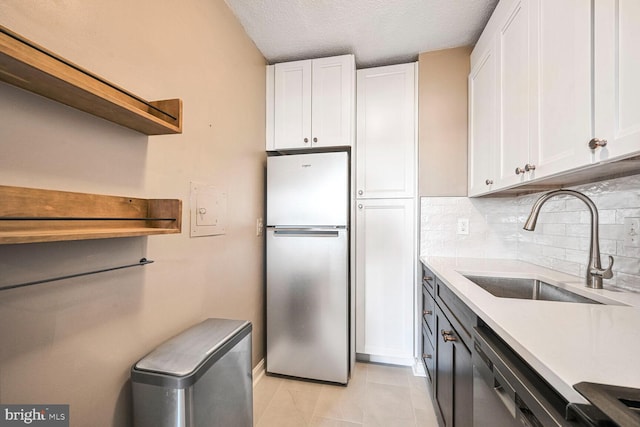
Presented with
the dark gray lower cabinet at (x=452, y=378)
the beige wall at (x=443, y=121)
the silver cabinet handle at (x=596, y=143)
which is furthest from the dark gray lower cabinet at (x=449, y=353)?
the beige wall at (x=443, y=121)

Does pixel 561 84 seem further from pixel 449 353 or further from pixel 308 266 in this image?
pixel 308 266

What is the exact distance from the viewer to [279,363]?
2000mm

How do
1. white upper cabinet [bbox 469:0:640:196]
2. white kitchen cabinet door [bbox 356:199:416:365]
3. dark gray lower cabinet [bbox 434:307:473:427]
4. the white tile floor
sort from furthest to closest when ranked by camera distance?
white kitchen cabinet door [bbox 356:199:416:365] < the white tile floor < dark gray lower cabinet [bbox 434:307:473:427] < white upper cabinet [bbox 469:0:640:196]

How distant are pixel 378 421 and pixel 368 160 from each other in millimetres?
1849

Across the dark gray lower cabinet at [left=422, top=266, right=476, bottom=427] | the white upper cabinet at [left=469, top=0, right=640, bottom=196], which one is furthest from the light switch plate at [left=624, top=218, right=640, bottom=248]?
the dark gray lower cabinet at [left=422, top=266, right=476, bottom=427]

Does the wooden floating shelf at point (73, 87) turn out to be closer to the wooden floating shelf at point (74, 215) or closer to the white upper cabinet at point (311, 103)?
the wooden floating shelf at point (74, 215)

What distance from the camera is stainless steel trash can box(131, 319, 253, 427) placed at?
0.87m

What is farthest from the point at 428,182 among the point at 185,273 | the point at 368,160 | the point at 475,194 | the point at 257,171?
the point at 185,273

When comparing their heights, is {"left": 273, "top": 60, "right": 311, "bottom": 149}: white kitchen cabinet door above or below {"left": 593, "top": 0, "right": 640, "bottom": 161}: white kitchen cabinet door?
above

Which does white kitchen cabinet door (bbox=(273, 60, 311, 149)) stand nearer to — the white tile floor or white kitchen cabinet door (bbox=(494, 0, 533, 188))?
white kitchen cabinet door (bbox=(494, 0, 533, 188))

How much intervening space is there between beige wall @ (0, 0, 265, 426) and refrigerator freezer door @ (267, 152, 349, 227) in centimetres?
45

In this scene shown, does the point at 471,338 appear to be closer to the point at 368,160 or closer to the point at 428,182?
the point at 428,182

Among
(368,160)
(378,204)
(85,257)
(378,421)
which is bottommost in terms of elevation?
(378,421)

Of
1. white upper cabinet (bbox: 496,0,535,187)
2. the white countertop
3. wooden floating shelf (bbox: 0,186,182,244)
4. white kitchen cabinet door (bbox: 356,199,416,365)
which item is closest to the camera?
the white countertop
